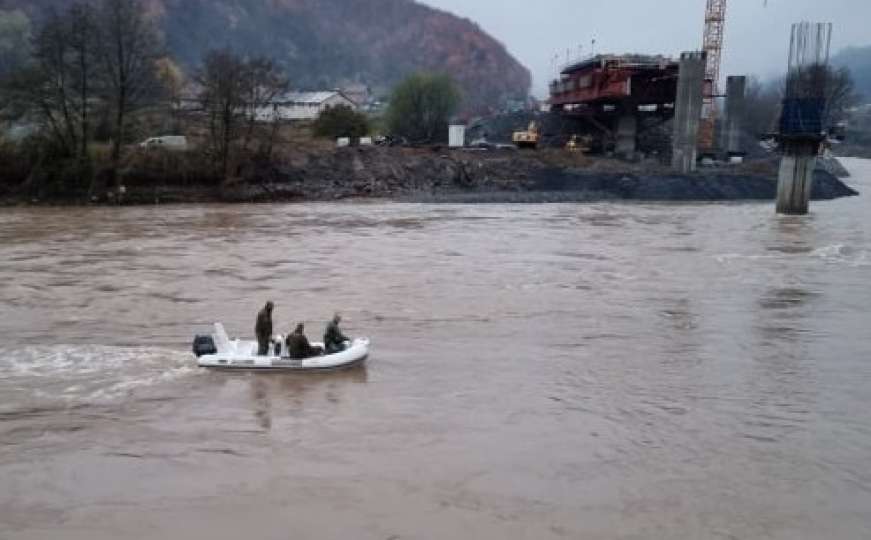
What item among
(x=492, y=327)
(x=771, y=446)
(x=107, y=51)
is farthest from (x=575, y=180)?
(x=771, y=446)

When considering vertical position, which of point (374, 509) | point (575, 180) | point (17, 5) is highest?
point (17, 5)

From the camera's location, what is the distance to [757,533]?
10.7 m

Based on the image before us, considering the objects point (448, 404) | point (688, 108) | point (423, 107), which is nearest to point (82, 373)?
point (448, 404)

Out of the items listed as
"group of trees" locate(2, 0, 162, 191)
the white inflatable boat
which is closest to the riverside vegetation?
"group of trees" locate(2, 0, 162, 191)

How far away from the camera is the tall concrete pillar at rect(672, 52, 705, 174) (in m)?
69.2

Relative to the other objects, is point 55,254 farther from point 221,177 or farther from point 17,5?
point 17,5

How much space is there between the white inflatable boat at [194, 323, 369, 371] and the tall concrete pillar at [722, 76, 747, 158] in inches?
2938

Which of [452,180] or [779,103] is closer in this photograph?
[452,180]

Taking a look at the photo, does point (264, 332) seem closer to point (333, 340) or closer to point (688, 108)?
point (333, 340)

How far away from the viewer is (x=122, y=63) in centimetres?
5797

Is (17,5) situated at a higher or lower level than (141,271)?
higher

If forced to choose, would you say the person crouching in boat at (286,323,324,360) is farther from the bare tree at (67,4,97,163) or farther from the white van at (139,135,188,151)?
the white van at (139,135,188,151)

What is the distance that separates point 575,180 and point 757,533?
186 feet

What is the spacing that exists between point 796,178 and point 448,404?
4395cm
